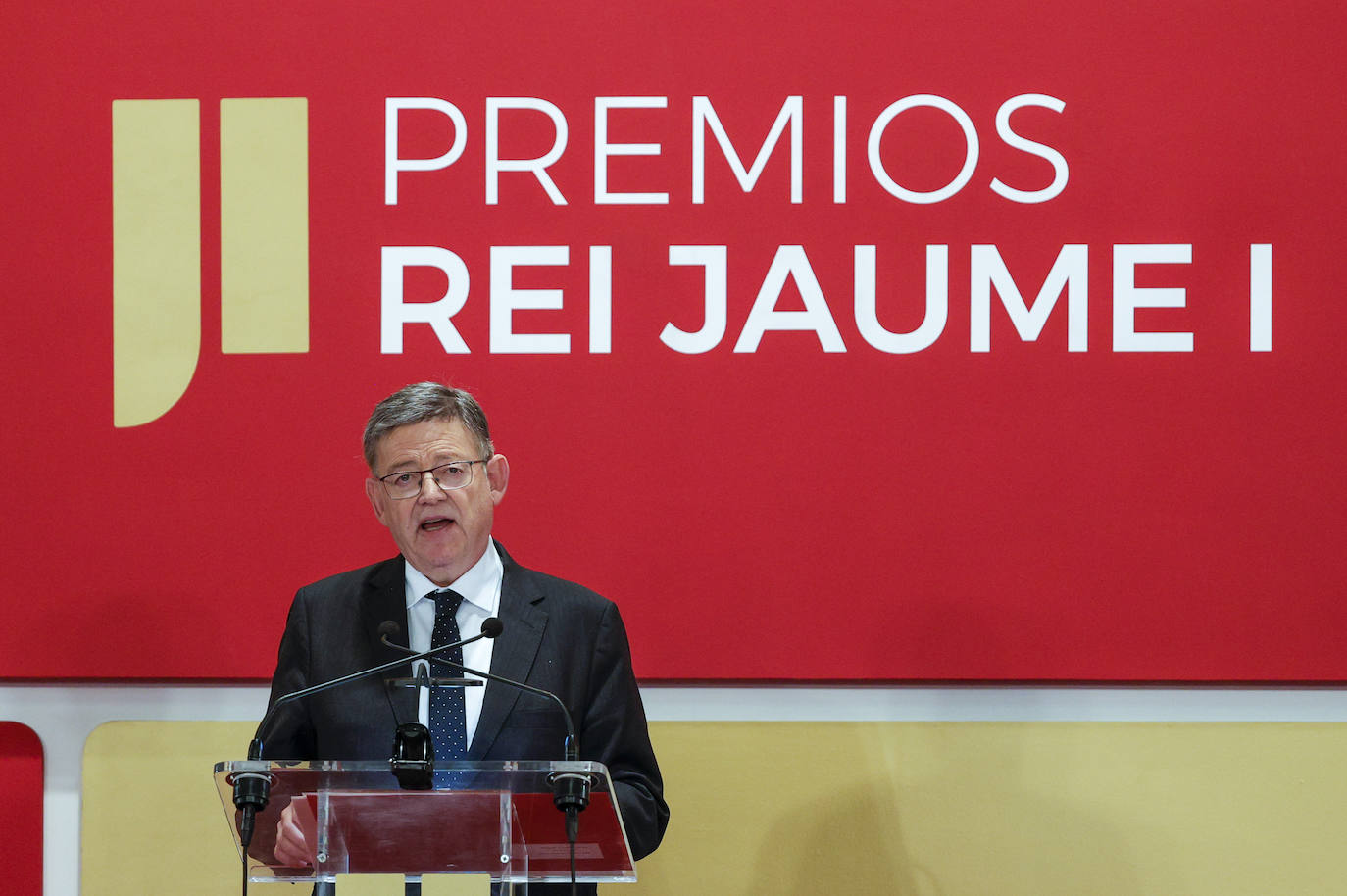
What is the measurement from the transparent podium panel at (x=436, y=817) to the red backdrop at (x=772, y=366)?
4.02ft

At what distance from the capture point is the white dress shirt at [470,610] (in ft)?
7.91

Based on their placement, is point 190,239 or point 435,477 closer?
point 435,477

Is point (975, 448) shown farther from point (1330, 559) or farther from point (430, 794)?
point (430, 794)

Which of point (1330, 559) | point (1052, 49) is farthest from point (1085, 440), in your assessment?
point (1052, 49)

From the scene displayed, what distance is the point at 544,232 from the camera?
3.19m

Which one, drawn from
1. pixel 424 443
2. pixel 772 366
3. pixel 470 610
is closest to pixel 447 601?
pixel 470 610

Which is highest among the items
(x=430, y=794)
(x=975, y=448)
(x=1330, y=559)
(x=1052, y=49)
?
(x=1052, y=49)

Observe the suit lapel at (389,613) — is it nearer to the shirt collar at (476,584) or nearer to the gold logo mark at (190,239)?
the shirt collar at (476,584)

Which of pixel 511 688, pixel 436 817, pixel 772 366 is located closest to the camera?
pixel 436 817

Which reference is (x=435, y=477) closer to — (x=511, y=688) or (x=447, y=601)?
(x=447, y=601)

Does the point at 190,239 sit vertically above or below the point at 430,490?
above

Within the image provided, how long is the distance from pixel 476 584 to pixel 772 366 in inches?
38.6

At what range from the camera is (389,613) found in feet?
8.13

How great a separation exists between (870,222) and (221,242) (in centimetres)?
147
